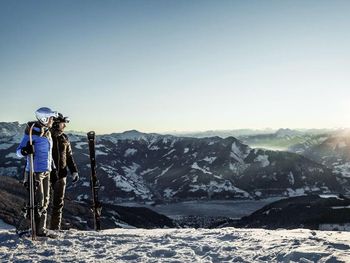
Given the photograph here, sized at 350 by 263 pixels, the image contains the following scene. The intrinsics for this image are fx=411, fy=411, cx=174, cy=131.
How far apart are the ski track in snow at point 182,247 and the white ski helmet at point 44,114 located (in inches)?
146

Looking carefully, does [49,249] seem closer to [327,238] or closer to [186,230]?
[186,230]

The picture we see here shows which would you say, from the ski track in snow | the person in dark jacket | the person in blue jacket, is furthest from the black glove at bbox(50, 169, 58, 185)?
the ski track in snow

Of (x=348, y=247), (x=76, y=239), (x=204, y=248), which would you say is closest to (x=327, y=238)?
(x=348, y=247)

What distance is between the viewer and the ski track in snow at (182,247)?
9.34m

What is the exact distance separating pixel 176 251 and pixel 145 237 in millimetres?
2484

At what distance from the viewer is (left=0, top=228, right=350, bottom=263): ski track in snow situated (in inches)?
368

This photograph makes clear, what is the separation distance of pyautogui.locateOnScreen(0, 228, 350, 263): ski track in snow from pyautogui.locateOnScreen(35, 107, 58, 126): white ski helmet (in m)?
3.71

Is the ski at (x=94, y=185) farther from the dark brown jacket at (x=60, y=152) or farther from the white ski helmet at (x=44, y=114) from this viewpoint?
the white ski helmet at (x=44, y=114)

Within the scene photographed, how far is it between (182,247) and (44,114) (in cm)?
623

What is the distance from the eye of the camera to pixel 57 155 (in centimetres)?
1575

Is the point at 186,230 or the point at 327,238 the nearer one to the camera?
the point at 327,238

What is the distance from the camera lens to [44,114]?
1339cm

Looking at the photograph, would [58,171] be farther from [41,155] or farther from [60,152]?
[41,155]

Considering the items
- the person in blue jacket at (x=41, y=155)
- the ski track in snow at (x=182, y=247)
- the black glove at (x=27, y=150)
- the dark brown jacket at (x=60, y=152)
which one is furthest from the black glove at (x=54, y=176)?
the ski track in snow at (x=182, y=247)
